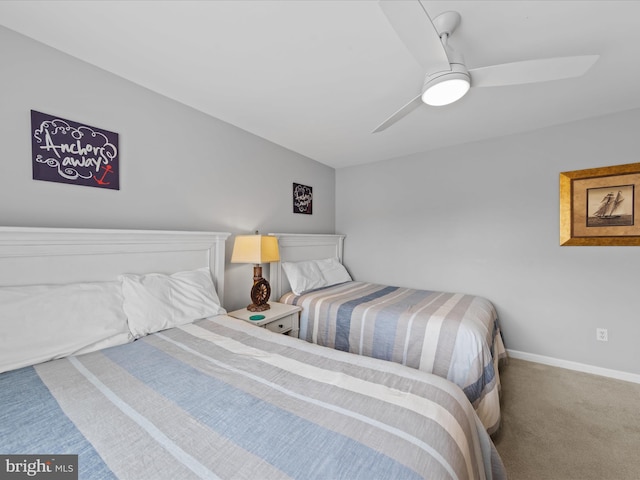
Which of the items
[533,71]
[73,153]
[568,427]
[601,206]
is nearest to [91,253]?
[73,153]

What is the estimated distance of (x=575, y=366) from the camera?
7.98ft

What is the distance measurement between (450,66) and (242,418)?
175 centimetres

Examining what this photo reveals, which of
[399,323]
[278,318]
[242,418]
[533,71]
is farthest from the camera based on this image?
[278,318]

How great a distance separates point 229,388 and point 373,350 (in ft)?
4.47

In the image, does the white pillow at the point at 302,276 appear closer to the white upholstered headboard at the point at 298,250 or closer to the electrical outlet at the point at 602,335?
the white upholstered headboard at the point at 298,250

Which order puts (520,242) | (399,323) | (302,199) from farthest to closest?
(302,199), (520,242), (399,323)

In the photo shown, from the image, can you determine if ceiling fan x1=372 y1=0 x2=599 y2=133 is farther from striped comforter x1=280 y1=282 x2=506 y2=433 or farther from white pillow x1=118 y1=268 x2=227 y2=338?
white pillow x1=118 y1=268 x2=227 y2=338

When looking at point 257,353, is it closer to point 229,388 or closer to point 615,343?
point 229,388

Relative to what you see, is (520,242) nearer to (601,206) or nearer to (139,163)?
(601,206)

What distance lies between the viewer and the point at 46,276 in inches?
54.2

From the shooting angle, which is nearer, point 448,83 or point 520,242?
point 448,83

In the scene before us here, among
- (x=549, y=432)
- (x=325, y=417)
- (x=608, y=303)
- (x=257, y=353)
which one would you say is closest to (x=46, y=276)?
(x=257, y=353)

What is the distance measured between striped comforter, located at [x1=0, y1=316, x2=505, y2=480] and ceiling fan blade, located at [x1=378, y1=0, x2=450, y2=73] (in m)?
1.43

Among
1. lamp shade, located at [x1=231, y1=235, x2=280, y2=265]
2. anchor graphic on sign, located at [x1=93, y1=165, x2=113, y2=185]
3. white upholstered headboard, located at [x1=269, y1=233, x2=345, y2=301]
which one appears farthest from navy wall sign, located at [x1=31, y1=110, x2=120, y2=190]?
white upholstered headboard, located at [x1=269, y1=233, x2=345, y2=301]
